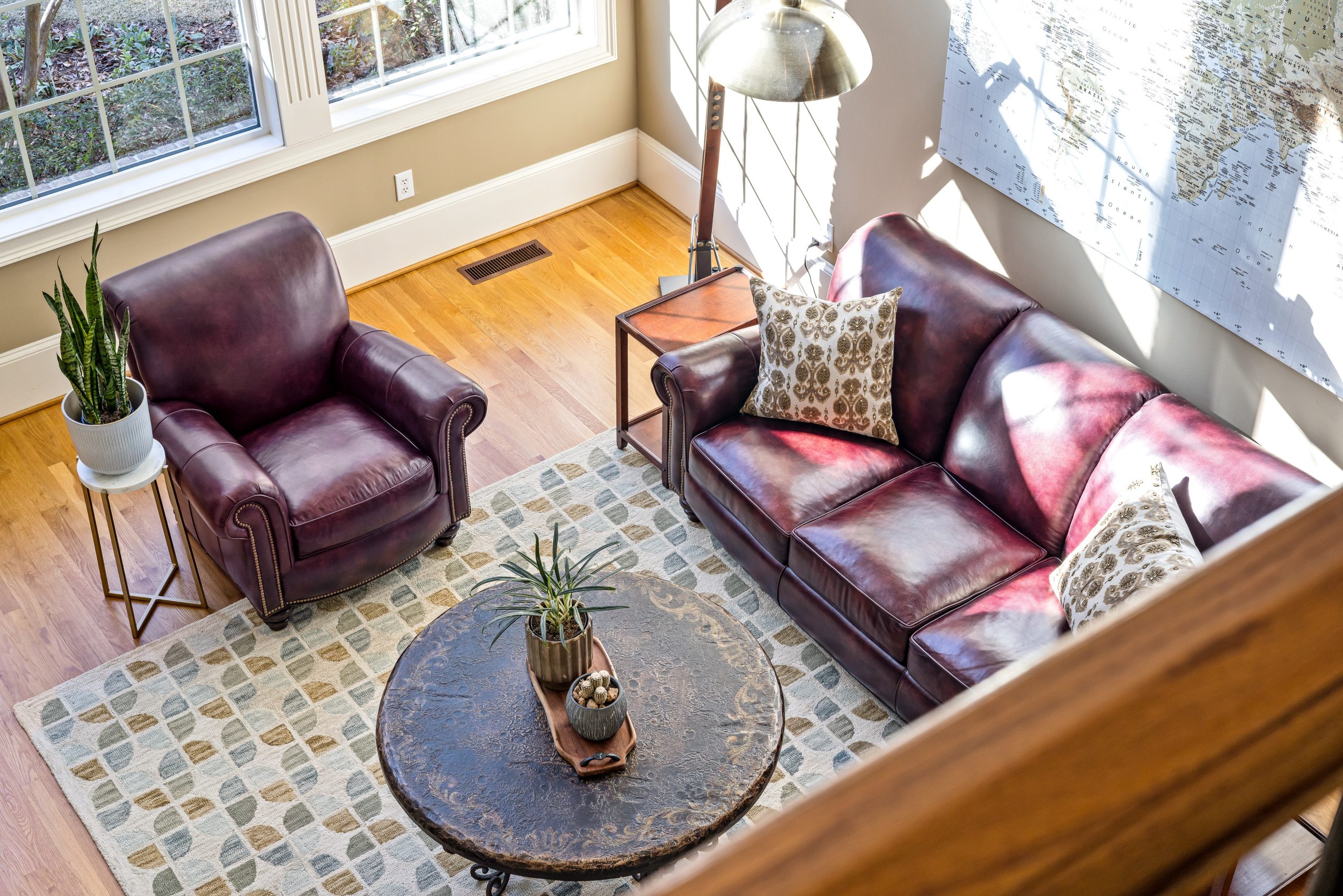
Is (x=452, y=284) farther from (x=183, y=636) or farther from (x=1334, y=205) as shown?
(x=1334, y=205)

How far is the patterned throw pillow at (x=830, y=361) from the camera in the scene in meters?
3.71

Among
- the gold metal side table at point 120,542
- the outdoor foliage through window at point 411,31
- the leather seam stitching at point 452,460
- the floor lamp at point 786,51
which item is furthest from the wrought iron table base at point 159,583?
the floor lamp at point 786,51

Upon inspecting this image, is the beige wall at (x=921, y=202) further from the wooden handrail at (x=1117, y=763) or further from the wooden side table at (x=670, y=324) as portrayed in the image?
the wooden handrail at (x=1117, y=763)

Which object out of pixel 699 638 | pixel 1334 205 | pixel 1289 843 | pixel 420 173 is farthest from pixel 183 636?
pixel 1334 205

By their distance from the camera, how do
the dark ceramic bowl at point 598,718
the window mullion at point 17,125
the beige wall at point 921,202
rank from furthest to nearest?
the window mullion at point 17,125 < the beige wall at point 921,202 < the dark ceramic bowl at point 598,718

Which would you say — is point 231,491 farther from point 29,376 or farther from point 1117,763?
point 1117,763

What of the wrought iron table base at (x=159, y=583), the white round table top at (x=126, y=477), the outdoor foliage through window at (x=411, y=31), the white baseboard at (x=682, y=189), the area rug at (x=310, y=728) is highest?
the outdoor foliage through window at (x=411, y=31)

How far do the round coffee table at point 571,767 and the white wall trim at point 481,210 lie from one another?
2351 mm

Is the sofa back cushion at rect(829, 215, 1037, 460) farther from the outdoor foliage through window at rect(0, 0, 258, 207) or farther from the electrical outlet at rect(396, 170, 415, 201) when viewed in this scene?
the outdoor foliage through window at rect(0, 0, 258, 207)

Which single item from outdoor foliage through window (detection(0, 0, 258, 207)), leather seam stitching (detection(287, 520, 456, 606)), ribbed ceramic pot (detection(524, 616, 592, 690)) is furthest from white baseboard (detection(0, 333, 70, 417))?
ribbed ceramic pot (detection(524, 616, 592, 690))

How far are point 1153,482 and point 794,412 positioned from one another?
1.10m

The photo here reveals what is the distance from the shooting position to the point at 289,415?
3.93m

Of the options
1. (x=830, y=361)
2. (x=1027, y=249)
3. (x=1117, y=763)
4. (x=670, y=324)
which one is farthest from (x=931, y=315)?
(x=1117, y=763)

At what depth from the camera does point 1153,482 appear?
304 cm
